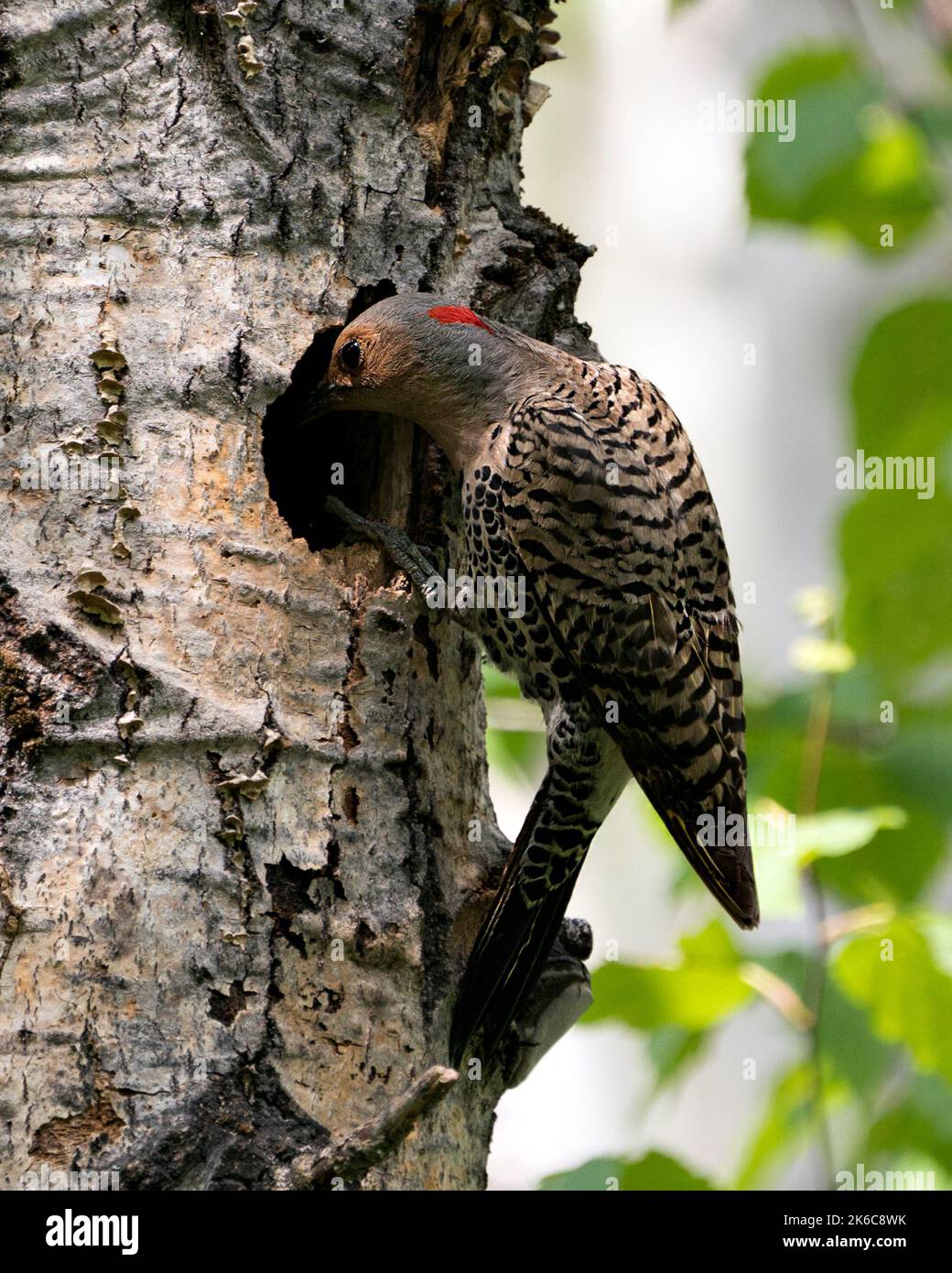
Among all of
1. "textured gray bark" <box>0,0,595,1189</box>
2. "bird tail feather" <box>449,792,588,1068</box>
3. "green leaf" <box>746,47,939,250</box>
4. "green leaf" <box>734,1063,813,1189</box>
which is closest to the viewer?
"textured gray bark" <box>0,0,595,1189</box>

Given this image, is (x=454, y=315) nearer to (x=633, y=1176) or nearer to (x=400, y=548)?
(x=400, y=548)

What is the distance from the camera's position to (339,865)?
267 centimetres

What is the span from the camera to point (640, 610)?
3.32 meters

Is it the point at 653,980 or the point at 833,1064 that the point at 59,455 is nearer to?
the point at 653,980

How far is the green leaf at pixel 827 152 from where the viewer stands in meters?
3.81

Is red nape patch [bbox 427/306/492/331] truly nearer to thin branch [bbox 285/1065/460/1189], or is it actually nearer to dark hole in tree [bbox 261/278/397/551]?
dark hole in tree [bbox 261/278/397/551]

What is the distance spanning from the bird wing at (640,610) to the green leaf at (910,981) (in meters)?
0.36

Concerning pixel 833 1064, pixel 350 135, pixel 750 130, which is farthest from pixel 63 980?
pixel 750 130

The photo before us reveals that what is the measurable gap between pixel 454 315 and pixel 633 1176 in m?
2.00

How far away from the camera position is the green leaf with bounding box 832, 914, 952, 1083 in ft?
10.6
